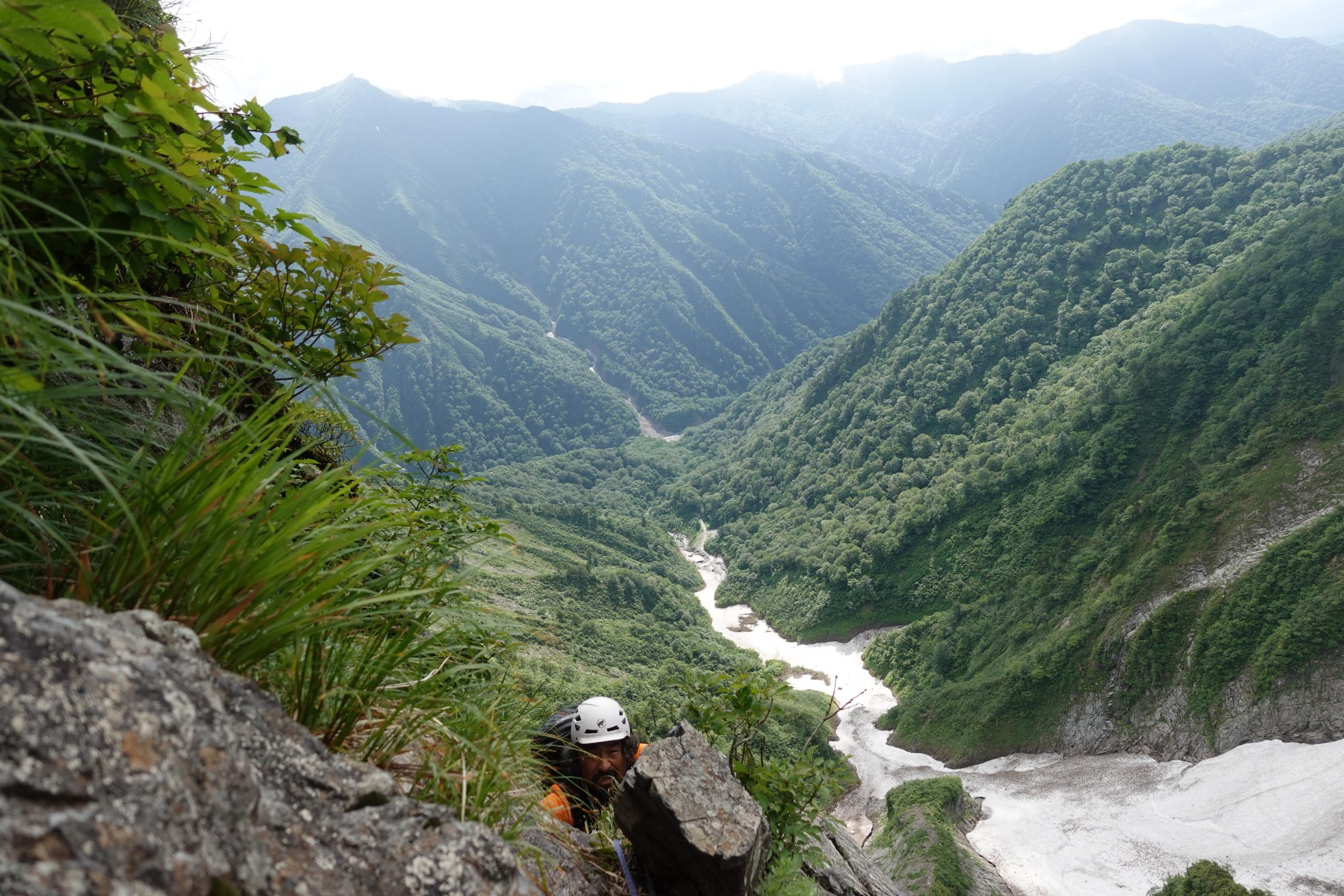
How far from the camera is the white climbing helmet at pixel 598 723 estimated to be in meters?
5.09

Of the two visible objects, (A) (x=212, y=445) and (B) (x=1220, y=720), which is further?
(B) (x=1220, y=720)

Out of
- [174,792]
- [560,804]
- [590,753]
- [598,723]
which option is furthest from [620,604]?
[174,792]

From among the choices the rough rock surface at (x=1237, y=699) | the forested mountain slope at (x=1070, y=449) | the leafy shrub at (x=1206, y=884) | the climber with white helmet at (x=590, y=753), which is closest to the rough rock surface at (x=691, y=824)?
the climber with white helmet at (x=590, y=753)

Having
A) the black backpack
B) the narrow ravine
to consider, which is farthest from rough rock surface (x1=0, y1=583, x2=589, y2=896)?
the narrow ravine

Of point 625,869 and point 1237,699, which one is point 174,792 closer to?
point 625,869

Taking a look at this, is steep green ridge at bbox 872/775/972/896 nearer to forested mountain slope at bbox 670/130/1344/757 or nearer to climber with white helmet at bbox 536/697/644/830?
forested mountain slope at bbox 670/130/1344/757

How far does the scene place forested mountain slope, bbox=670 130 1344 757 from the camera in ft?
190

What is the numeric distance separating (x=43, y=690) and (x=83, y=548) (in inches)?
31.1

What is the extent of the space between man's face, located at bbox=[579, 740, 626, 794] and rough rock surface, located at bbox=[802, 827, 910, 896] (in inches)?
57.8

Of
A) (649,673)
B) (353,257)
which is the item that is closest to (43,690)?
(353,257)

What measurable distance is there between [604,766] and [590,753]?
429mm

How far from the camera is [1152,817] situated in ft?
153

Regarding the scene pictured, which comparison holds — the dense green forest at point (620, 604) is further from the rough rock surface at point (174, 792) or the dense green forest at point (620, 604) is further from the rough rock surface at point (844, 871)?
the rough rock surface at point (174, 792)

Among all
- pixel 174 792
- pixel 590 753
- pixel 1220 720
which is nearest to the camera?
pixel 174 792
